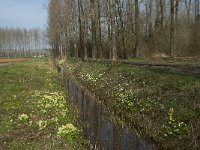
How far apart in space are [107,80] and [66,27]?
44.9 metres

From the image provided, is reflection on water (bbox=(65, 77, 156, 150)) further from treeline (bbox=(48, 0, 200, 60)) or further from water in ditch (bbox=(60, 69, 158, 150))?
treeline (bbox=(48, 0, 200, 60))

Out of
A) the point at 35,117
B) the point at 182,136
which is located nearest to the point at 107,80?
the point at 35,117

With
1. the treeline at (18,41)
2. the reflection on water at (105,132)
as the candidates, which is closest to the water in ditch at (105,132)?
the reflection on water at (105,132)

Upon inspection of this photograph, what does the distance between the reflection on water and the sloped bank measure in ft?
1.44

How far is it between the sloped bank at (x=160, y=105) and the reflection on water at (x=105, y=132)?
1.44 ft

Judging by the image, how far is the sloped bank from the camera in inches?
392

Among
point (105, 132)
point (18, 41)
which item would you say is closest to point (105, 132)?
point (105, 132)

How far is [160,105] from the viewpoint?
1212 centimetres

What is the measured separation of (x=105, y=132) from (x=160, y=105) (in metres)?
2.10

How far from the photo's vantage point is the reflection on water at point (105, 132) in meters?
10.4

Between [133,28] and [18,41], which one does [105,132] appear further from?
[18,41]

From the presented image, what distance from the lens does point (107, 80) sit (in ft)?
67.7

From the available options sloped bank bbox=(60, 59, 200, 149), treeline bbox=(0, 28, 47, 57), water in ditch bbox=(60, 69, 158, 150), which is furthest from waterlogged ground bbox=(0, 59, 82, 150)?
treeline bbox=(0, 28, 47, 57)

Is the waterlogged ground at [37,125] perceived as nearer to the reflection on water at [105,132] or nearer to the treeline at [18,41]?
the reflection on water at [105,132]
